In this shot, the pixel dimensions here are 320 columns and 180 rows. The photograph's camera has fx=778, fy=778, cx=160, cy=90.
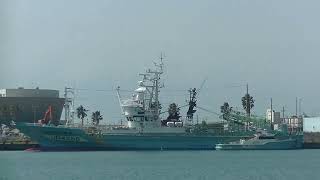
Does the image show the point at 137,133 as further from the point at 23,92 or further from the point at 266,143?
the point at 23,92

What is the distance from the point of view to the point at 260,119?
483 feet

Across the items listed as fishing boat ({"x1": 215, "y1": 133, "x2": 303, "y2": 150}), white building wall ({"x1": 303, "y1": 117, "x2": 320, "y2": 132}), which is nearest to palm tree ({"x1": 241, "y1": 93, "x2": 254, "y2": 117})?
white building wall ({"x1": 303, "y1": 117, "x2": 320, "y2": 132})

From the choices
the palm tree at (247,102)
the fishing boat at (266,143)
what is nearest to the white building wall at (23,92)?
the palm tree at (247,102)

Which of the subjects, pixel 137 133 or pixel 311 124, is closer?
pixel 137 133

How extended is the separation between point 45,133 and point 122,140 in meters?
12.3

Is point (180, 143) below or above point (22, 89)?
below

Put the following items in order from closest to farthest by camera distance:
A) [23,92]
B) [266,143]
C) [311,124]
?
[266,143]
[311,124]
[23,92]

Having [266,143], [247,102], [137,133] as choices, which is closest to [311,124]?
[247,102]

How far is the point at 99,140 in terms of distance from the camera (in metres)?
124

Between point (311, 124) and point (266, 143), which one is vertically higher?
point (311, 124)

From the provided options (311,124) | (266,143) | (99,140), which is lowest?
(266,143)

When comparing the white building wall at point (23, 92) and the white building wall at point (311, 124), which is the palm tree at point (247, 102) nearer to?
the white building wall at point (311, 124)
